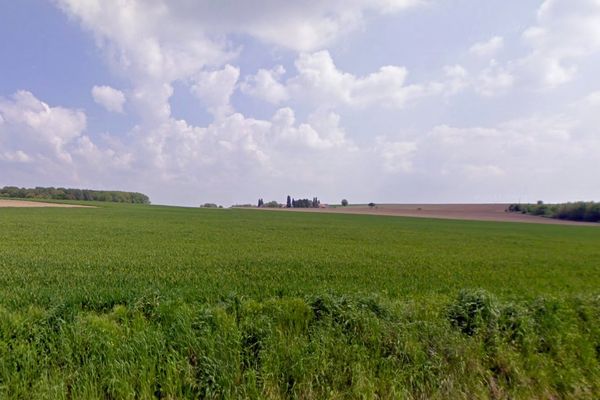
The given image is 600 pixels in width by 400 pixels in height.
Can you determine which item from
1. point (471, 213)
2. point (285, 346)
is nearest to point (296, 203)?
point (471, 213)

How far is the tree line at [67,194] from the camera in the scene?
3730 inches

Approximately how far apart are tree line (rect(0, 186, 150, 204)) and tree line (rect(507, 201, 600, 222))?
152 m

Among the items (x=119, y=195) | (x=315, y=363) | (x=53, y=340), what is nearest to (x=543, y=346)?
(x=315, y=363)

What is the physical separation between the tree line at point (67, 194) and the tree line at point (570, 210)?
15174cm

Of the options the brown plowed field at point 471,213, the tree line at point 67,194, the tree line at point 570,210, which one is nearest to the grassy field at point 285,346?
the brown plowed field at point 471,213

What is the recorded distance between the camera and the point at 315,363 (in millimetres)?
3531

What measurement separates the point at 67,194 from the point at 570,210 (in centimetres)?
16958

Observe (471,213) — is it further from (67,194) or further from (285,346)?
(67,194)

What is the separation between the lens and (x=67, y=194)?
347ft

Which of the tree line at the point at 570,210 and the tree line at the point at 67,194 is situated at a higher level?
the tree line at the point at 67,194

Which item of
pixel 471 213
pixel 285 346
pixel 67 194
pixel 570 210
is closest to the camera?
pixel 285 346

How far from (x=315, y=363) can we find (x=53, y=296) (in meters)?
5.58

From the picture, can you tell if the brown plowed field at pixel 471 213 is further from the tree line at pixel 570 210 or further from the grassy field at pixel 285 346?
the grassy field at pixel 285 346

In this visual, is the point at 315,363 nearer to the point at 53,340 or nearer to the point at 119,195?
the point at 53,340
